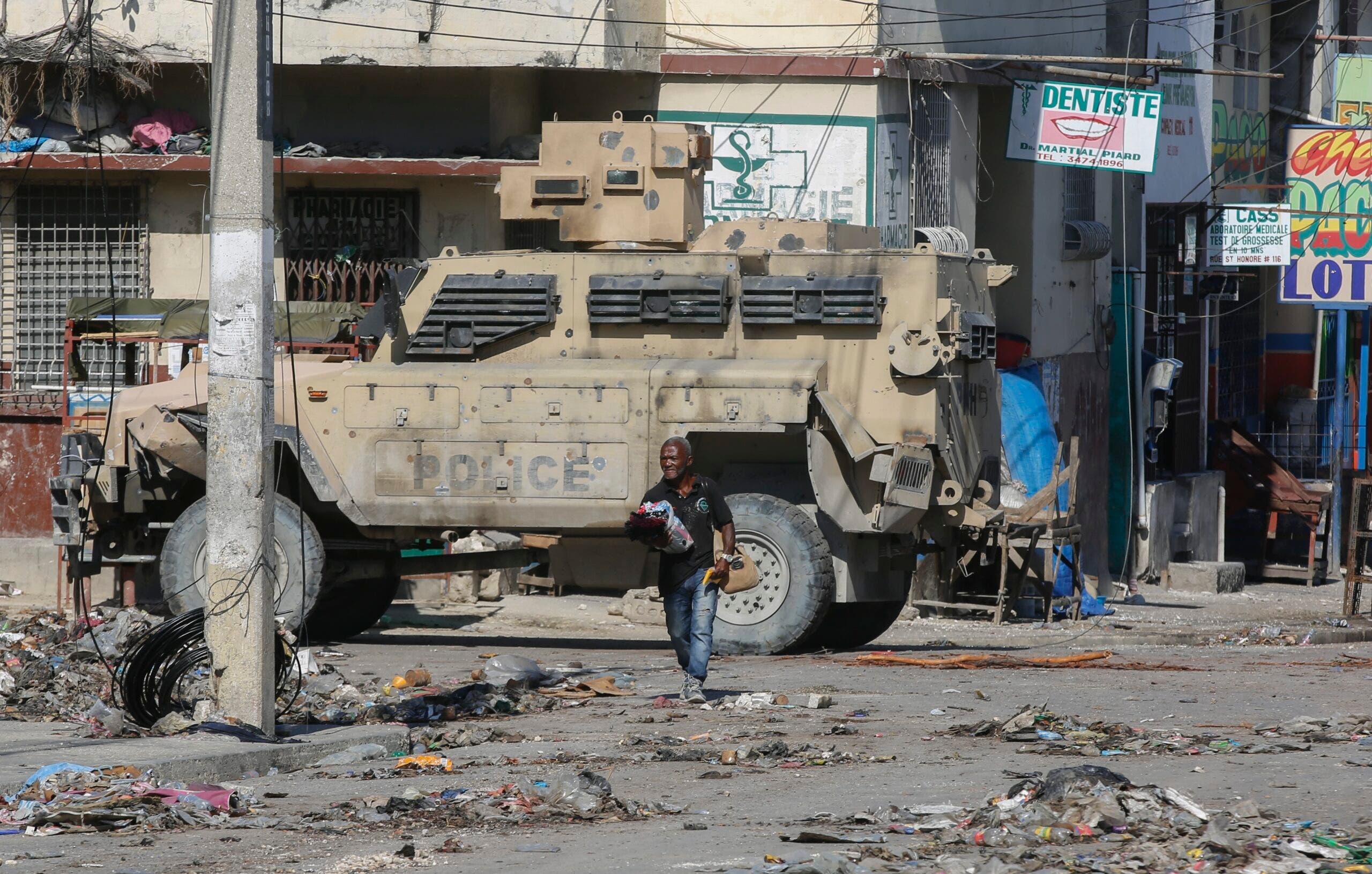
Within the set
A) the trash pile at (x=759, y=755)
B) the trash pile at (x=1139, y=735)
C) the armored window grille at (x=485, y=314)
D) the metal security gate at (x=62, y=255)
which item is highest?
the metal security gate at (x=62, y=255)

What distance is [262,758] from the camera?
8992 millimetres

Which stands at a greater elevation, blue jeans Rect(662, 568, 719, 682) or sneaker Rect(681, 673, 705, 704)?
blue jeans Rect(662, 568, 719, 682)

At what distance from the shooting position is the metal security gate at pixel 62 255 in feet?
65.0

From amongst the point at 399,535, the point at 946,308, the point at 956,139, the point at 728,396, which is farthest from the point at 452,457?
the point at 956,139

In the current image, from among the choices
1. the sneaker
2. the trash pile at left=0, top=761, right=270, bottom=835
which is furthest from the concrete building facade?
the trash pile at left=0, top=761, right=270, bottom=835

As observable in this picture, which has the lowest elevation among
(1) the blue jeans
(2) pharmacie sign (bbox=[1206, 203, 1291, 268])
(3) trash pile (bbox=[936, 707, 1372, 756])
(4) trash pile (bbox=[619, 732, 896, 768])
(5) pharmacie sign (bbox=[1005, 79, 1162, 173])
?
(4) trash pile (bbox=[619, 732, 896, 768])

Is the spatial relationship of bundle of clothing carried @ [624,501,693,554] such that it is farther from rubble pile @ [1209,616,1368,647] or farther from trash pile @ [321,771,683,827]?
rubble pile @ [1209,616,1368,647]

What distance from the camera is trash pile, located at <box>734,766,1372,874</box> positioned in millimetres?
6527

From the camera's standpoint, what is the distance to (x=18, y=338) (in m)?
20.0

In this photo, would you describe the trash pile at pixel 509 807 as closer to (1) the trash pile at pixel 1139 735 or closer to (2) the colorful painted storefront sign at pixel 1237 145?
(1) the trash pile at pixel 1139 735

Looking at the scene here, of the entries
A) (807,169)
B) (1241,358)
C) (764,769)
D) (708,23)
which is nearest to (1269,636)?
(807,169)

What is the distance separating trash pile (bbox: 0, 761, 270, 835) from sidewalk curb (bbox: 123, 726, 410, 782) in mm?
101

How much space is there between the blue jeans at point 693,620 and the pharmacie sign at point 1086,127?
1057 cm

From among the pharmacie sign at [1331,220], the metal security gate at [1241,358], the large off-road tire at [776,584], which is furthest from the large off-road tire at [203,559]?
the metal security gate at [1241,358]
